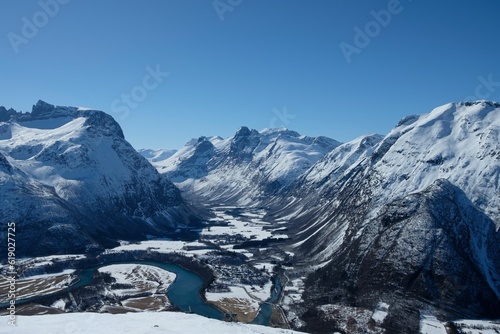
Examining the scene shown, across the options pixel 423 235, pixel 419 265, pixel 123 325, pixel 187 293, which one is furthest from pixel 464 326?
pixel 187 293

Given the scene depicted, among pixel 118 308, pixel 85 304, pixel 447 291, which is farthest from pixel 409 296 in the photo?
pixel 85 304

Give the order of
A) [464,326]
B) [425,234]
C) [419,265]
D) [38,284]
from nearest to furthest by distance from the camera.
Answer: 1. [464,326]
2. [419,265]
3. [425,234]
4. [38,284]

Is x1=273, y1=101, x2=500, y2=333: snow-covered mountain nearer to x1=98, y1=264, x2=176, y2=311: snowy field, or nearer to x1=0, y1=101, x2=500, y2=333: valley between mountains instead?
x1=0, y1=101, x2=500, y2=333: valley between mountains

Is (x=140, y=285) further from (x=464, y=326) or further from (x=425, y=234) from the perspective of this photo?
(x=464, y=326)

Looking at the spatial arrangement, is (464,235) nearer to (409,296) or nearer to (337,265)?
(409,296)

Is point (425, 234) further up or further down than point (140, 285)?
further up

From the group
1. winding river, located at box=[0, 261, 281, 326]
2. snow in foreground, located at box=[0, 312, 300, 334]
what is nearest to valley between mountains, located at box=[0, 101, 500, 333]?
winding river, located at box=[0, 261, 281, 326]

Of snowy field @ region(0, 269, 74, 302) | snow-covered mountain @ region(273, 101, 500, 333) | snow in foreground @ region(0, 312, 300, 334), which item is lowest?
snowy field @ region(0, 269, 74, 302)

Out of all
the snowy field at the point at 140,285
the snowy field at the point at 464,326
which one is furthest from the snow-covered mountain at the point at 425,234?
the snowy field at the point at 140,285
